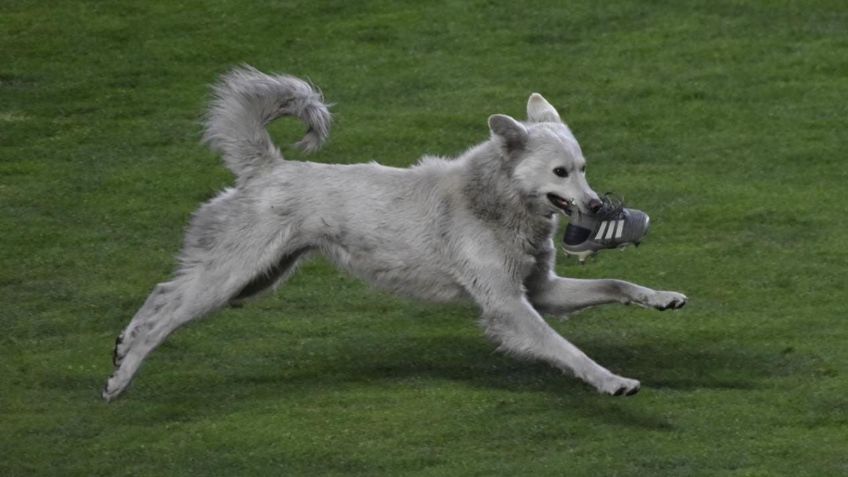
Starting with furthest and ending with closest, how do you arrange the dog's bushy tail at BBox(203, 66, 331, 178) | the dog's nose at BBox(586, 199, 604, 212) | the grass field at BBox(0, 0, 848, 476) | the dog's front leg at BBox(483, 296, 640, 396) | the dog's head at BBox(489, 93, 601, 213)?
the dog's bushy tail at BBox(203, 66, 331, 178) < the dog's head at BBox(489, 93, 601, 213) < the dog's nose at BBox(586, 199, 604, 212) < the dog's front leg at BBox(483, 296, 640, 396) < the grass field at BBox(0, 0, 848, 476)

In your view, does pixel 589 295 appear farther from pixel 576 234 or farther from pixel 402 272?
pixel 402 272

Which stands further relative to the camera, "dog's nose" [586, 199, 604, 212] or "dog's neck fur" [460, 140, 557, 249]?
"dog's neck fur" [460, 140, 557, 249]

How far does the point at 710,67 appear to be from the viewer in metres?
13.7

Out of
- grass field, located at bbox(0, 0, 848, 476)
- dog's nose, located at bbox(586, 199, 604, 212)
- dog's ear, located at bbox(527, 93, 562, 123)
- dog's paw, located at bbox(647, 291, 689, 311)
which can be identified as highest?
dog's ear, located at bbox(527, 93, 562, 123)

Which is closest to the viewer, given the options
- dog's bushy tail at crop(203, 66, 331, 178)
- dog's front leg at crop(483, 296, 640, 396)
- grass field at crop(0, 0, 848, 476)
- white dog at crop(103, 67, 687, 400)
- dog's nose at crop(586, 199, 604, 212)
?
grass field at crop(0, 0, 848, 476)

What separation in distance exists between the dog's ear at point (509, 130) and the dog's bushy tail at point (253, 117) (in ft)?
3.36

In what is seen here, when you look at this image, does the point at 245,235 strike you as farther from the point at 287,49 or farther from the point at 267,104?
the point at 287,49

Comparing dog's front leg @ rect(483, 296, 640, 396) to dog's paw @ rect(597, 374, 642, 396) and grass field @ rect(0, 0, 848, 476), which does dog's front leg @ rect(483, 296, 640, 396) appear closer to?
dog's paw @ rect(597, 374, 642, 396)

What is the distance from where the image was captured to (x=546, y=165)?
8312 mm

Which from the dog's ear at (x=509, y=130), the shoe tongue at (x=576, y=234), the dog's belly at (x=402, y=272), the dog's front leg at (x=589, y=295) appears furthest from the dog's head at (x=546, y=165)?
the dog's belly at (x=402, y=272)

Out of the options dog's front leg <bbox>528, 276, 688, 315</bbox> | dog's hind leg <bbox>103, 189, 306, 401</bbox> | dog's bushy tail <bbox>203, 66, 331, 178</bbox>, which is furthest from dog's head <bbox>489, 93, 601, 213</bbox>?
dog's hind leg <bbox>103, 189, 306, 401</bbox>

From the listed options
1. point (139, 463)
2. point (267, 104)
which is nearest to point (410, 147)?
point (267, 104)

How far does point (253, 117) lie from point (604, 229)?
1979 mm

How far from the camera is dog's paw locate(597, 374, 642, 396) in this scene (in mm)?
7844
